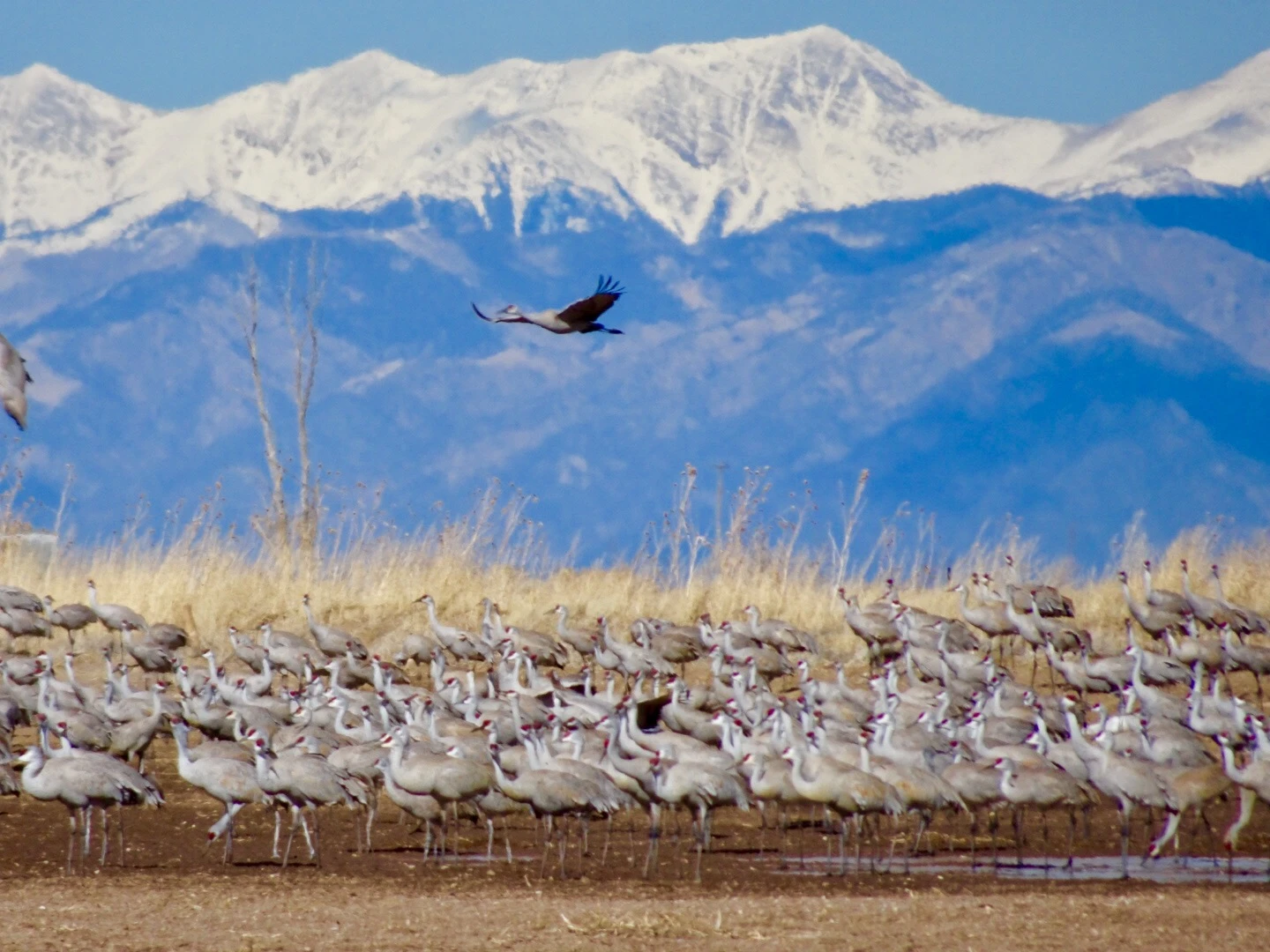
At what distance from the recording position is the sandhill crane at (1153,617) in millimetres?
19672

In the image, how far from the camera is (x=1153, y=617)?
19.8 metres

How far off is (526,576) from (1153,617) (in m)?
6.75

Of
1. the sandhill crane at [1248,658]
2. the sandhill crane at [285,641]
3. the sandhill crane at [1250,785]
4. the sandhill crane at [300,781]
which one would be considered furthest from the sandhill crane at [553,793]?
the sandhill crane at [1248,658]

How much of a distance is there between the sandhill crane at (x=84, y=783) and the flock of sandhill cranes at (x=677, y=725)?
0.02m

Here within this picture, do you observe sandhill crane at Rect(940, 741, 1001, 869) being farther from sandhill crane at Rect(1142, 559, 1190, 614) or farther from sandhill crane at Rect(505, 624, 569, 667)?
sandhill crane at Rect(1142, 559, 1190, 614)

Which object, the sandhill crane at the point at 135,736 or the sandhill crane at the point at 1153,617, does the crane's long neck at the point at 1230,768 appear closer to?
the sandhill crane at the point at 1153,617

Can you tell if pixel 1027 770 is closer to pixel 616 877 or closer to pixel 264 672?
pixel 616 877

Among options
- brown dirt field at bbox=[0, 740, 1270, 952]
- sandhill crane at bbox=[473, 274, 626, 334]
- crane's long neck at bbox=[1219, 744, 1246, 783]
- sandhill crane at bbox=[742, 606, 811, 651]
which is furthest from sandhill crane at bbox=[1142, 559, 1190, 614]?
sandhill crane at bbox=[473, 274, 626, 334]

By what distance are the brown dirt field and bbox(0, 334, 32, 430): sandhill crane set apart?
2.28m

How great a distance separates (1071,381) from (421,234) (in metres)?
20.5

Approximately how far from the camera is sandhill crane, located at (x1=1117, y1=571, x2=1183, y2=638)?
19.7m

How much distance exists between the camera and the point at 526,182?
2464 inches

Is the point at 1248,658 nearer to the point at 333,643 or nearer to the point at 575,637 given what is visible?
the point at 575,637

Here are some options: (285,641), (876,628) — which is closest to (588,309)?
(285,641)
